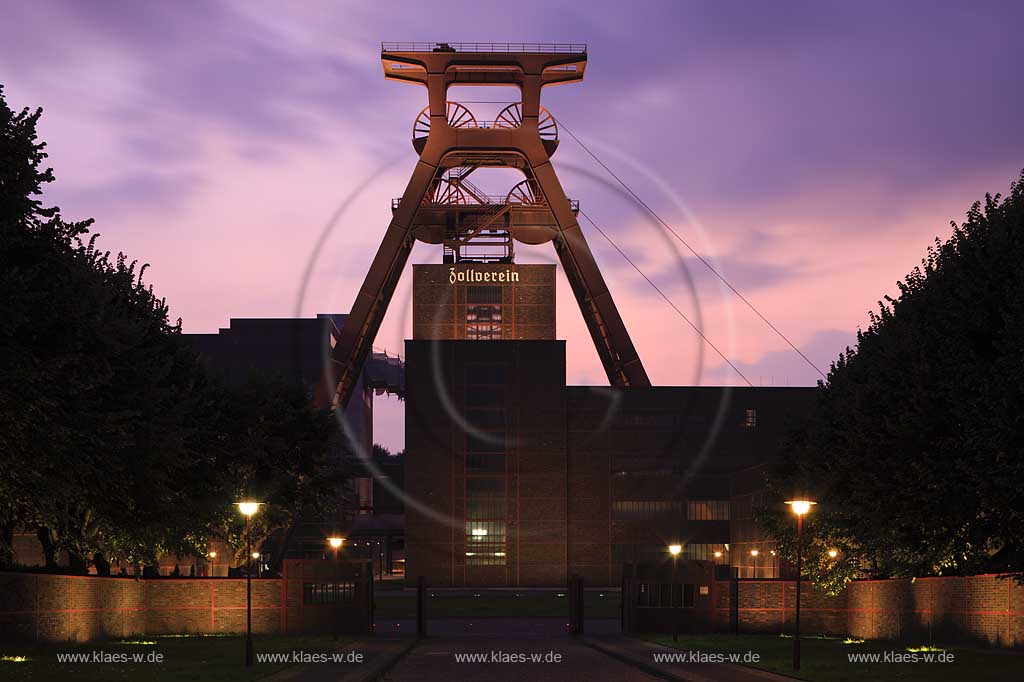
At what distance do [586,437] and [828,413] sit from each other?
80549 mm

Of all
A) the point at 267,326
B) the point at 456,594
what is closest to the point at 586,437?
the point at 456,594

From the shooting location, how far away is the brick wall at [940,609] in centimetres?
3966

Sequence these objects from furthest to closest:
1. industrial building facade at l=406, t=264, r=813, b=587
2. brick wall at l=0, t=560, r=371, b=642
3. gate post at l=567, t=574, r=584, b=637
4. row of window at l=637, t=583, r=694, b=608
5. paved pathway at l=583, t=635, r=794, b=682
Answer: industrial building facade at l=406, t=264, r=813, b=587, gate post at l=567, t=574, r=584, b=637, row of window at l=637, t=583, r=694, b=608, brick wall at l=0, t=560, r=371, b=642, paved pathway at l=583, t=635, r=794, b=682

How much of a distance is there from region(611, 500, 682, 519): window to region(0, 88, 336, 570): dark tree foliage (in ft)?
213

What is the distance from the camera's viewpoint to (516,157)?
15600 centimetres

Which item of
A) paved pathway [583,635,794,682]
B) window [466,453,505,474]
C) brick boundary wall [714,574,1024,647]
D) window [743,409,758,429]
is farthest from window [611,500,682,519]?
paved pathway [583,635,794,682]

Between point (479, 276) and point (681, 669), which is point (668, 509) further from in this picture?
point (681, 669)

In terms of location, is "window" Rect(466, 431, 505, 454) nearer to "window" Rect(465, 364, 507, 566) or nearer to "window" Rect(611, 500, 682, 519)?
"window" Rect(465, 364, 507, 566)

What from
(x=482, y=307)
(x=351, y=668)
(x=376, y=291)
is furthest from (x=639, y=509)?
(x=351, y=668)

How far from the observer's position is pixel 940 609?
4578 cm

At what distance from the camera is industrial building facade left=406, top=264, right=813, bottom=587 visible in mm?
131875

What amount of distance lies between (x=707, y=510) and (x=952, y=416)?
328 ft

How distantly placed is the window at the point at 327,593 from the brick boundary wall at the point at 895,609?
629 inches

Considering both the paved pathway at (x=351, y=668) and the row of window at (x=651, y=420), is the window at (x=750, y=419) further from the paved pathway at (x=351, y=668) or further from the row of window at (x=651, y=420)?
the paved pathway at (x=351, y=668)
